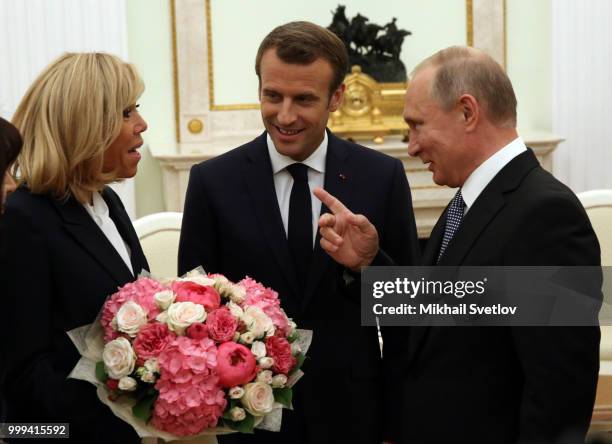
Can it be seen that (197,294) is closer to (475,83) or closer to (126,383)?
(126,383)

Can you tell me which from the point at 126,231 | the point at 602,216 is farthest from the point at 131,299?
the point at 602,216

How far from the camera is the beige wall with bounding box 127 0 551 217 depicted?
817 cm

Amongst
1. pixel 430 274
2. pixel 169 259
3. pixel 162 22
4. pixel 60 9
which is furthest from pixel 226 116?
pixel 430 274

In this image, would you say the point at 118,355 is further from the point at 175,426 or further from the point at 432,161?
the point at 432,161

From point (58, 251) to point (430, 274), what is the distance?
37.7 inches

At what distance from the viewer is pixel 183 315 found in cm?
235

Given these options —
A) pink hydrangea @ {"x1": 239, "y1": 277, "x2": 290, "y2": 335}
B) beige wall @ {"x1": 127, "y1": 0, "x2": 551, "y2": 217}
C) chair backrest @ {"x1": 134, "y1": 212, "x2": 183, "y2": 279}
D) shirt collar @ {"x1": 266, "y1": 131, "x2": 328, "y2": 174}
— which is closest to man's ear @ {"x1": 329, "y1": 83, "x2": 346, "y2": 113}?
shirt collar @ {"x1": 266, "y1": 131, "x2": 328, "y2": 174}

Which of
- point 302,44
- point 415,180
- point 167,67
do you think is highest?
point 302,44

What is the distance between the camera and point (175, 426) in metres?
2.30

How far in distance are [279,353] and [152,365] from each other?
32 centimetres

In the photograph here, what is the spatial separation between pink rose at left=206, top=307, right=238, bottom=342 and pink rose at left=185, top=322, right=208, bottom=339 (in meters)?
0.02

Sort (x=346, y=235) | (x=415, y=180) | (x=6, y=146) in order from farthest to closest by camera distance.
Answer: (x=415, y=180)
(x=346, y=235)
(x=6, y=146)

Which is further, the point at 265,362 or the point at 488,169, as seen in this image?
the point at 488,169

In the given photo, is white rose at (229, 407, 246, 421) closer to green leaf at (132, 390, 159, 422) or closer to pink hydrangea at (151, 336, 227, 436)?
pink hydrangea at (151, 336, 227, 436)
